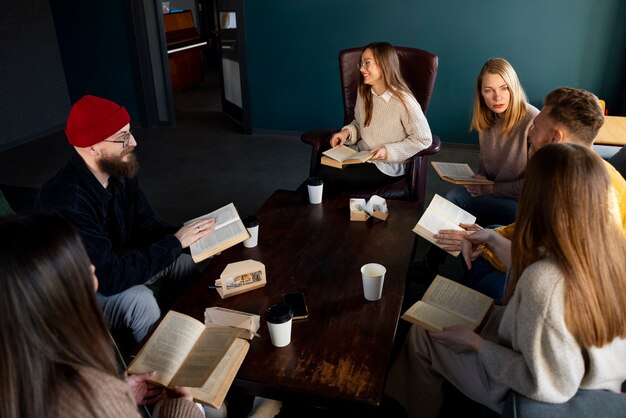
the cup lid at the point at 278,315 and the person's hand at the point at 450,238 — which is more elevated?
the cup lid at the point at 278,315

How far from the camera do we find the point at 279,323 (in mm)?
1268

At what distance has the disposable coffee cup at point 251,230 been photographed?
178 centimetres

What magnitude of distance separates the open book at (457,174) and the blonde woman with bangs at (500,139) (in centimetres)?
10

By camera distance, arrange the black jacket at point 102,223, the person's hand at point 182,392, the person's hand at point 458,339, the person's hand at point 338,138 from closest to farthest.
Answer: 1. the person's hand at point 182,392
2. the person's hand at point 458,339
3. the black jacket at point 102,223
4. the person's hand at point 338,138

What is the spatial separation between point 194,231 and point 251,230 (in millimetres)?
206

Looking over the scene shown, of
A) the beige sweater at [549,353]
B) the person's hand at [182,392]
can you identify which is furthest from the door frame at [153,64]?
the beige sweater at [549,353]

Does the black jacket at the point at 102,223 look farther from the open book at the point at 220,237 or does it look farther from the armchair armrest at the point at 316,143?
the armchair armrest at the point at 316,143

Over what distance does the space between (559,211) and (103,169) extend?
4.81 feet

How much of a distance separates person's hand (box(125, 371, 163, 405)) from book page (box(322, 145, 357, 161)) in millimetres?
1480

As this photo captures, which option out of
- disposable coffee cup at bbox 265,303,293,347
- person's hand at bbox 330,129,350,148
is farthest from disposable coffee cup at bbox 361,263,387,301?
person's hand at bbox 330,129,350,148

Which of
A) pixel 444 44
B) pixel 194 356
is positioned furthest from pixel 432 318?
pixel 444 44

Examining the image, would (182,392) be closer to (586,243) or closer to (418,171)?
(586,243)

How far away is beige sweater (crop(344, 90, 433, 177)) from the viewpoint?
8.59ft

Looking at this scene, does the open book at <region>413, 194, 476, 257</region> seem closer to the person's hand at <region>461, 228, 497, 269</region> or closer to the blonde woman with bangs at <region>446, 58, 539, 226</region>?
the person's hand at <region>461, 228, 497, 269</region>
